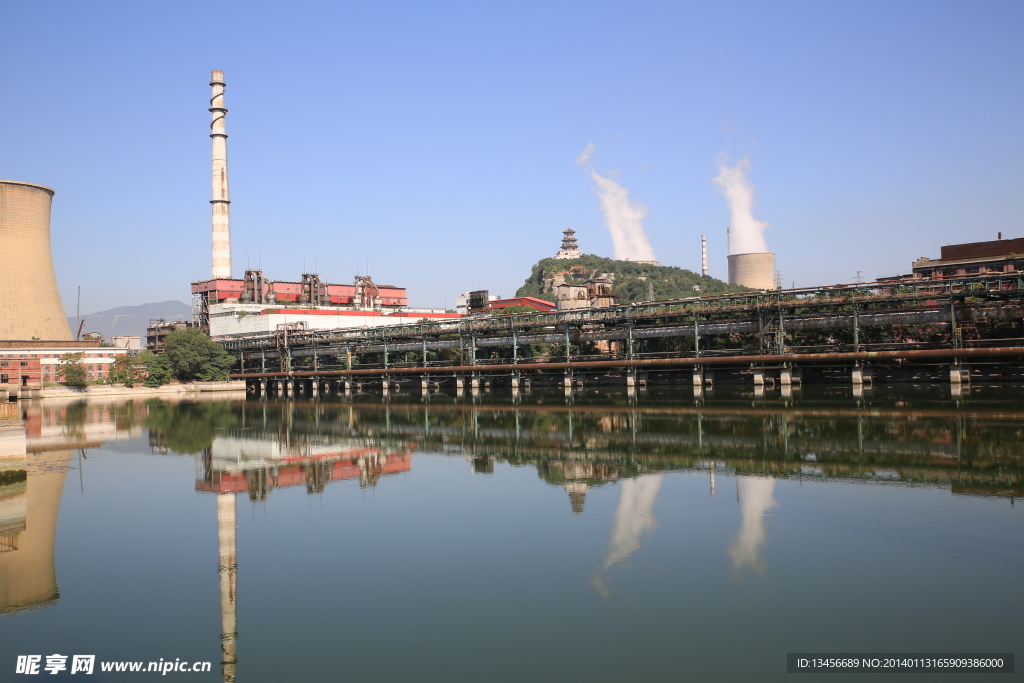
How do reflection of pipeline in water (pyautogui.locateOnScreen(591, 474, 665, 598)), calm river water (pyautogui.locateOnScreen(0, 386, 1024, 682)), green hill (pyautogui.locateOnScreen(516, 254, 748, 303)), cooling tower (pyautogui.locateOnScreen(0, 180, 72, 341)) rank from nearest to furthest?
calm river water (pyautogui.locateOnScreen(0, 386, 1024, 682)) → reflection of pipeline in water (pyautogui.locateOnScreen(591, 474, 665, 598)) → cooling tower (pyautogui.locateOnScreen(0, 180, 72, 341)) → green hill (pyautogui.locateOnScreen(516, 254, 748, 303))

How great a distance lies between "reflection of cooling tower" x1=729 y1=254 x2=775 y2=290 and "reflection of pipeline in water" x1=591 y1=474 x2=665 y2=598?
→ 111694 mm

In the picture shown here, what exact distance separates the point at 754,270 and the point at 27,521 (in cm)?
11936

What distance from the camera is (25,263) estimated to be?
6175cm

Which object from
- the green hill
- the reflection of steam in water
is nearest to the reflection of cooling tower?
the green hill

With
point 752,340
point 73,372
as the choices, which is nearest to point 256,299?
point 73,372

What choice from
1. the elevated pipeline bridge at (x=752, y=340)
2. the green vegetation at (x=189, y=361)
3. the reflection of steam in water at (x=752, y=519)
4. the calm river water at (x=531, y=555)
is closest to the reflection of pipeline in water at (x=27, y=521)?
the calm river water at (x=531, y=555)

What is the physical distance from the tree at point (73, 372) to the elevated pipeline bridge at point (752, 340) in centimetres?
2168

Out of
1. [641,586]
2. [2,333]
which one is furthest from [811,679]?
[2,333]

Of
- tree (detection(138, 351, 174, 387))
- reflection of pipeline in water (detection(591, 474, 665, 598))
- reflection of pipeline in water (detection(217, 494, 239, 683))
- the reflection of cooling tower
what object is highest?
the reflection of cooling tower

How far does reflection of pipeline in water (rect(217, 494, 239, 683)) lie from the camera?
8.27 m

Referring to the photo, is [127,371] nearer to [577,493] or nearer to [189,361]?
[189,361]

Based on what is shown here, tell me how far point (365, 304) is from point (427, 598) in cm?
9084

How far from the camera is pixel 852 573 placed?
32.4 feet

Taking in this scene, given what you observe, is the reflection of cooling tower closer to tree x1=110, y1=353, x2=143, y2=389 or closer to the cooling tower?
tree x1=110, y1=353, x2=143, y2=389
